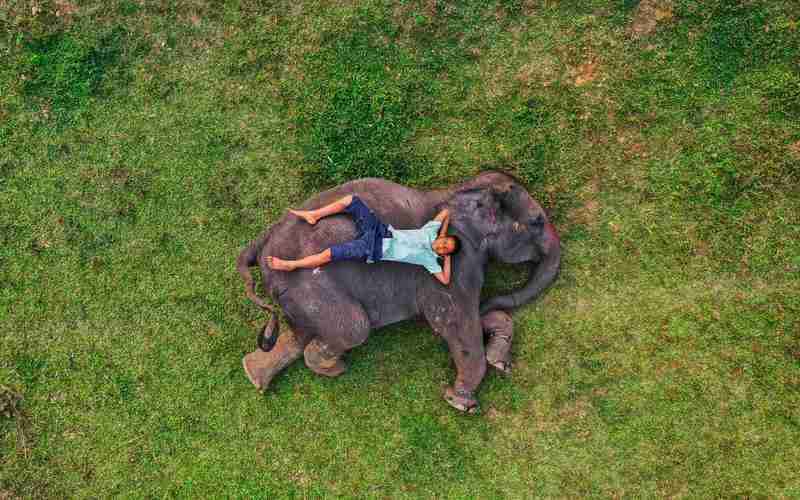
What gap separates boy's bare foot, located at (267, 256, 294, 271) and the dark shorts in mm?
419

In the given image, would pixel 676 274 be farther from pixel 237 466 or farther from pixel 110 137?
pixel 110 137

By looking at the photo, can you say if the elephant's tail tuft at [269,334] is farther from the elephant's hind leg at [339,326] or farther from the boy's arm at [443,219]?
the boy's arm at [443,219]

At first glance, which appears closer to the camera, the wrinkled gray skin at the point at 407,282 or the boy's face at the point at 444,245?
the boy's face at the point at 444,245

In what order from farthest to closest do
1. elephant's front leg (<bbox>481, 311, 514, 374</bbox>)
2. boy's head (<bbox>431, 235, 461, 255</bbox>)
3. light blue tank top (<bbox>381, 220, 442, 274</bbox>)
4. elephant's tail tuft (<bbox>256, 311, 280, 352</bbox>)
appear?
elephant's front leg (<bbox>481, 311, 514, 374</bbox>) < elephant's tail tuft (<bbox>256, 311, 280, 352</bbox>) < light blue tank top (<bbox>381, 220, 442, 274</bbox>) < boy's head (<bbox>431, 235, 461, 255</bbox>)

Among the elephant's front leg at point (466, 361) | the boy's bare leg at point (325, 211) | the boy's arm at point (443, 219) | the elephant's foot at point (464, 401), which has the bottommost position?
the elephant's foot at point (464, 401)

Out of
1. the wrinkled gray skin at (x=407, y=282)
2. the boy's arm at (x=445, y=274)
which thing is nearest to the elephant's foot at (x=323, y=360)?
the wrinkled gray skin at (x=407, y=282)

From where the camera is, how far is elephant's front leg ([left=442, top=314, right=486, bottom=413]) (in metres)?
5.76

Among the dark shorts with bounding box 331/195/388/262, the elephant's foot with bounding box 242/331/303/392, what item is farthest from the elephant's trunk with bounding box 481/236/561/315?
the elephant's foot with bounding box 242/331/303/392

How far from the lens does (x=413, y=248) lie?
16.9 ft

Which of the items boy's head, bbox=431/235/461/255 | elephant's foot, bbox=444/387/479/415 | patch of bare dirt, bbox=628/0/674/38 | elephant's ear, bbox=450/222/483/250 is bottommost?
elephant's foot, bbox=444/387/479/415

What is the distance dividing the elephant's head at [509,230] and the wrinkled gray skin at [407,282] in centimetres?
1

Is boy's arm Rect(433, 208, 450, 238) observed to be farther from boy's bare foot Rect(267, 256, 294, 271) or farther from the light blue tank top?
boy's bare foot Rect(267, 256, 294, 271)

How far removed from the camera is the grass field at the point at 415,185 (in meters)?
6.11

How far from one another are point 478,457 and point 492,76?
15.0ft
